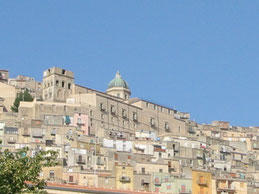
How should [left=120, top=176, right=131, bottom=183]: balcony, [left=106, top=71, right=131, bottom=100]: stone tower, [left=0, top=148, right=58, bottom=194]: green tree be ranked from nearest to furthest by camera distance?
[left=0, top=148, right=58, bottom=194]: green tree < [left=120, top=176, right=131, bottom=183]: balcony < [left=106, top=71, right=131, bottom=100]: stone tower

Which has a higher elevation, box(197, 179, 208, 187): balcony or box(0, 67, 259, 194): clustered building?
box(0, 67, 259, 194): clustered building

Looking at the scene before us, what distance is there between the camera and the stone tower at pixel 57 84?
318 feet

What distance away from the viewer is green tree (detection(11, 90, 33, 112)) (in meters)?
96.1

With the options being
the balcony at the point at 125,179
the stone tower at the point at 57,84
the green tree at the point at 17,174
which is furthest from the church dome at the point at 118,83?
the green tree at the point at 17,174

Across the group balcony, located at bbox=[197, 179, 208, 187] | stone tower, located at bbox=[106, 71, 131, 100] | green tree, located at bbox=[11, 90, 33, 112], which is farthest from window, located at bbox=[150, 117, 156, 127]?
balcony, located at bbox=[197, 179, 208, 187]

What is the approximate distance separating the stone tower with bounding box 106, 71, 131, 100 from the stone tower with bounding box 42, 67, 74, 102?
34.4ft

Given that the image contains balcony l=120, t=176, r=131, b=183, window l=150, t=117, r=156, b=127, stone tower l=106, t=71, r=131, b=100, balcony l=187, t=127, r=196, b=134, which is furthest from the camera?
stone tower l=106, t=71, r=131, b=100

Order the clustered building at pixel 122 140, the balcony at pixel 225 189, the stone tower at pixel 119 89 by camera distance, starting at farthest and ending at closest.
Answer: the stone tower at pixel 119 89 → the clustered building at pixel 122 140 → the balcony at pixel 225 189

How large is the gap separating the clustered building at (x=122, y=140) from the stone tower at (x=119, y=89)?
5.8 inches

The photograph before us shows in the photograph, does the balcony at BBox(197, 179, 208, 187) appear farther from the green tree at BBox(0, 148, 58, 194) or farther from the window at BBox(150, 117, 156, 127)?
the window at BBox(150, 117, 156, 127)

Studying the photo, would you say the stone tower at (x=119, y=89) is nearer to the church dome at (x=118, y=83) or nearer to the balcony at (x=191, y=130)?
the church dome at (x=118, y=83)

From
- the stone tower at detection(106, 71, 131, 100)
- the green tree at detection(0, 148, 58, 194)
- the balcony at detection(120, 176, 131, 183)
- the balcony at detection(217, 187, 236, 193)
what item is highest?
the stone tower at detection(106, 71, 131, 100)

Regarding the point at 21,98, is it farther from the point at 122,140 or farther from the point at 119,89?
the point at 122,140

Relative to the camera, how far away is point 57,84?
97.9m
